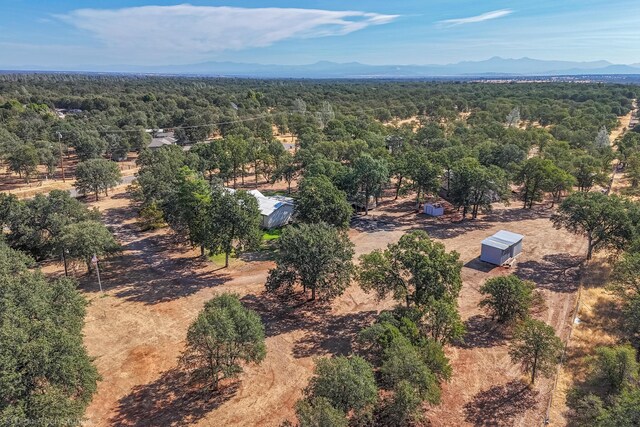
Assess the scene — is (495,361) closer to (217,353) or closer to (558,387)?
(558,387)

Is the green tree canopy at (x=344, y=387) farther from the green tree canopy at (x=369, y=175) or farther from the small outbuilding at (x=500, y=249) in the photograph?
the green tree canopy at (x=369, y=175)

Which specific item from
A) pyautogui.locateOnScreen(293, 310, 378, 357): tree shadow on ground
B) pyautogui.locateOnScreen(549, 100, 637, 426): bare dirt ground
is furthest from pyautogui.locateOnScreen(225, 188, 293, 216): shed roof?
pyautogui.locateOnScreen(549, 100, 637, 426): bare dirt ground

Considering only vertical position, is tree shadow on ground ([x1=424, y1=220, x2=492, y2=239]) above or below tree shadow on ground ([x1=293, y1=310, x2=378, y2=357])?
above

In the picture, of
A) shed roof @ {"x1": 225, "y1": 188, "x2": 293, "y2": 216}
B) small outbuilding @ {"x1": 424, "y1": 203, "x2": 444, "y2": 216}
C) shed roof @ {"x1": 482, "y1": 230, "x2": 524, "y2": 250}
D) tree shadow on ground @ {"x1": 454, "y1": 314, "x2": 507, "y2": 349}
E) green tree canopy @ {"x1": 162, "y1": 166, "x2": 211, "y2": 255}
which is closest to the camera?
tree shadow on ground @ {"x1": 454, "y1": 314, "x2": 507, "y2": 349}

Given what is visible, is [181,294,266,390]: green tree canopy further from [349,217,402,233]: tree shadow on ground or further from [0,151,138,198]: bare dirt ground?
[0,151,138,198]: bare dirt ground

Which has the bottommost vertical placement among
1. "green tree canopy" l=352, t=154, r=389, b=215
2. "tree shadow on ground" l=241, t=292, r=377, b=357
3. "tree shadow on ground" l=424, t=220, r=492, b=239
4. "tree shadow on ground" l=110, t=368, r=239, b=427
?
"tree shadow on ground" l=110, t=368, r=239, b=427

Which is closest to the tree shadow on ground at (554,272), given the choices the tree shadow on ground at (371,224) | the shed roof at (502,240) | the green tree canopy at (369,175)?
the shed roof at (502,240)
